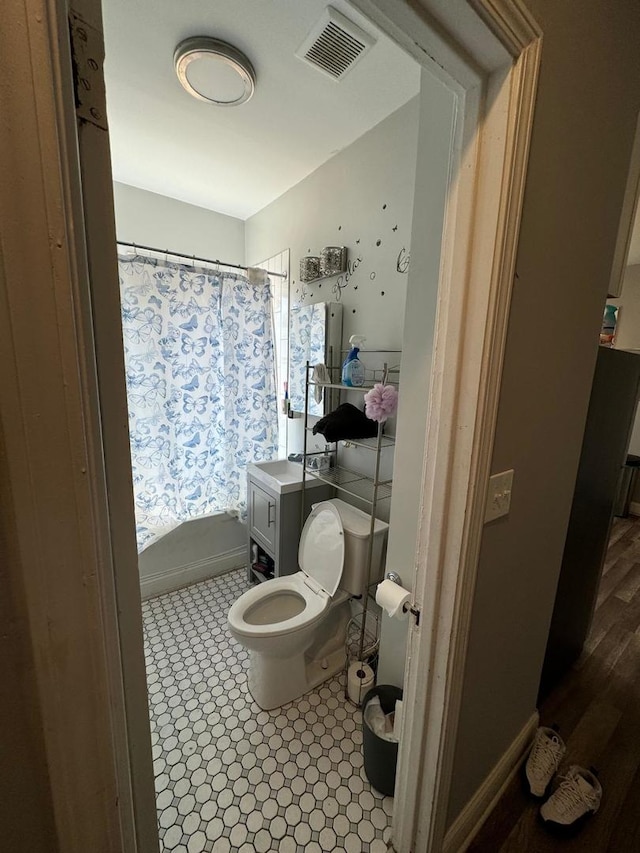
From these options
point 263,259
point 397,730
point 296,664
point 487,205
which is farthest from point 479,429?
point 263,259

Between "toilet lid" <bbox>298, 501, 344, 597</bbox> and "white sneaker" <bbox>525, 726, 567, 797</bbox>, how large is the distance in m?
0.91

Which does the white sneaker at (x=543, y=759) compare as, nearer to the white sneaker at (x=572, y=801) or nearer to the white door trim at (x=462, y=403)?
the white sneaker at (x=572, y=801)

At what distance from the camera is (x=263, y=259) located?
8.60 ft

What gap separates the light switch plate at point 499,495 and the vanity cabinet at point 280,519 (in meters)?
1.31

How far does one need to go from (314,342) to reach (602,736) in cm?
226

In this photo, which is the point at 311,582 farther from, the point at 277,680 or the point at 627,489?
the point at 627,489

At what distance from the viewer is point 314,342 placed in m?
2.10

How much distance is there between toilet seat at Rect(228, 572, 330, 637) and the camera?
1415 millimetres

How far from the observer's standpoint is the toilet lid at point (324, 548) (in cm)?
163

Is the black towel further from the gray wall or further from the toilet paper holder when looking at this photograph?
the gray wall

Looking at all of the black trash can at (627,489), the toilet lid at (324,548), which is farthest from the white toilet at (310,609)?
the black trash can at (627,489)

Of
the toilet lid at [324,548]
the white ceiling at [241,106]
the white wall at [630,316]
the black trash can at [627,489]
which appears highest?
the white ceiling at [241,106]

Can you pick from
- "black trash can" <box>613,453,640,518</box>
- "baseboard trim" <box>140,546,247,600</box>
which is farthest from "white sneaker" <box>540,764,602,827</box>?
"black trash can" <box>613,453,640,518</box>

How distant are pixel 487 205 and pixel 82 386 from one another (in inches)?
29.6
